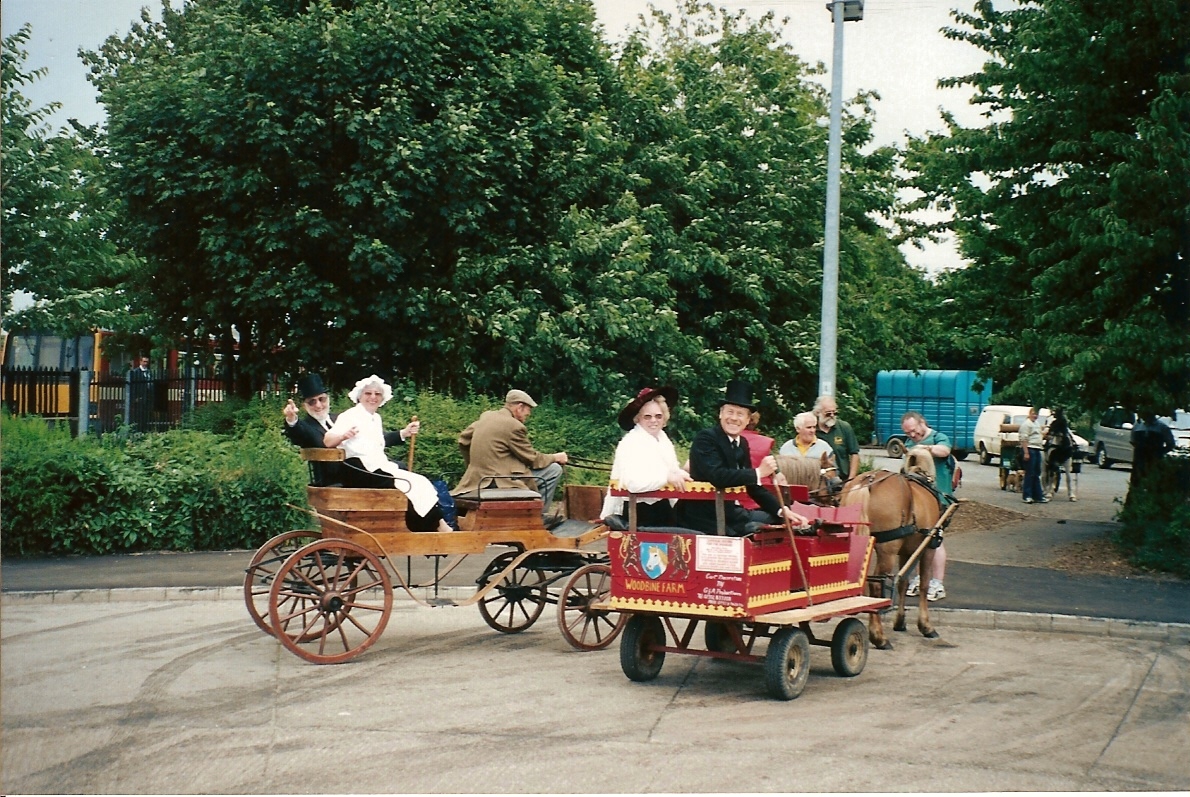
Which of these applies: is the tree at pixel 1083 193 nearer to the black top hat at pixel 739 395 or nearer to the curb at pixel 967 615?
the curb at pixel 967 615

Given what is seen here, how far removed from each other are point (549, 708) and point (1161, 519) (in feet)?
26.7

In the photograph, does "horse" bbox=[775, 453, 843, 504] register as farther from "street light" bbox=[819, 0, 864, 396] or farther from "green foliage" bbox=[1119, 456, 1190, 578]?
"green foliage" bbox=[1119, 456, 1190, 578]

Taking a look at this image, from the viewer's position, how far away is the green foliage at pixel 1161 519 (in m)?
11.9

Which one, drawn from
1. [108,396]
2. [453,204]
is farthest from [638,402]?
[453,204]

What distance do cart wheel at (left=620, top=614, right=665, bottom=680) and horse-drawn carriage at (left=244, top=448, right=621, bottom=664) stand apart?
22cm

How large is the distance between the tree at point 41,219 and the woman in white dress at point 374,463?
1.77m

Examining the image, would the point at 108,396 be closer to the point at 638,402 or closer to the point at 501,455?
the point at 501,455

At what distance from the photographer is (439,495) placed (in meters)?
8.81

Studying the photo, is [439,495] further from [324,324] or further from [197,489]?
[324,324]

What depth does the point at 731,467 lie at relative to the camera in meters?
7.39

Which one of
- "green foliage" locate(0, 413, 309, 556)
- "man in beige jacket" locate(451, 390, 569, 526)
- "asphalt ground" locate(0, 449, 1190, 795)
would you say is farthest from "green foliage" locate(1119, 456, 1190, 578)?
"green foliage" locate(0, 413, 309, 556)

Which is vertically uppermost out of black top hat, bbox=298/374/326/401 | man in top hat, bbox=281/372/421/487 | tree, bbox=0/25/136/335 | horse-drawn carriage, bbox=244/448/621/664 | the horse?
tree, bbox=0/25/136/335

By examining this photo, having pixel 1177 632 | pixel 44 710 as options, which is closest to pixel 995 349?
pixel 1177 632

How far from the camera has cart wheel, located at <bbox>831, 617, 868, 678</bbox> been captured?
7.72 m
